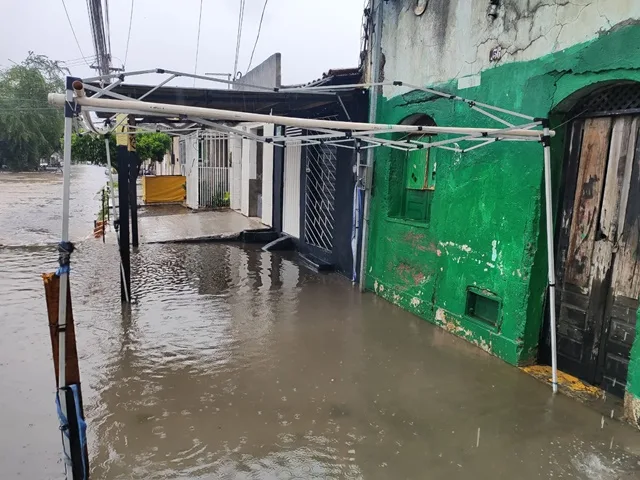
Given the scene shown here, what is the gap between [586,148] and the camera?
446 cm

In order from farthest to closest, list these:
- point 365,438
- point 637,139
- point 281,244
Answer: point 281,244, point 637,139, point 365,438

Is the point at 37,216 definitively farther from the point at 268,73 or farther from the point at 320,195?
the point at 320,195

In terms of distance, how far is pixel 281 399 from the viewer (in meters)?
4.11

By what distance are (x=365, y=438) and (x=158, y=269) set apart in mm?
6091

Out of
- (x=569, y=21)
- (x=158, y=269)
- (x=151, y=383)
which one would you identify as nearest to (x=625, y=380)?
(x=569, y=21)

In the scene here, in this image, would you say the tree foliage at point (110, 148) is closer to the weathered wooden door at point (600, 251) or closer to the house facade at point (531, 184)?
the house facade at point (531, 184)

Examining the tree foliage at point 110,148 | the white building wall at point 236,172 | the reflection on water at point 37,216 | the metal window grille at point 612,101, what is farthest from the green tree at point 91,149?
the metal window grille at point 612,101

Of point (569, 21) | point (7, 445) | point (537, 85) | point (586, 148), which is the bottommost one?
point (7, 445)

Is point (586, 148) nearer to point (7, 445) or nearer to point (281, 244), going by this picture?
point (7, 445)

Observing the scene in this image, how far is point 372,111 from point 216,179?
10.3 metres

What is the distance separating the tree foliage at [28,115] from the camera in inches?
1572

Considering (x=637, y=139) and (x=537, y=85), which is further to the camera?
(x=537, y=85)

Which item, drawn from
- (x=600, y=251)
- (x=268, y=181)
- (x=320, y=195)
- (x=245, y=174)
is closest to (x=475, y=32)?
(x=600, y=251)

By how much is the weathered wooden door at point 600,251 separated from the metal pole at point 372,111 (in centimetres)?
316
